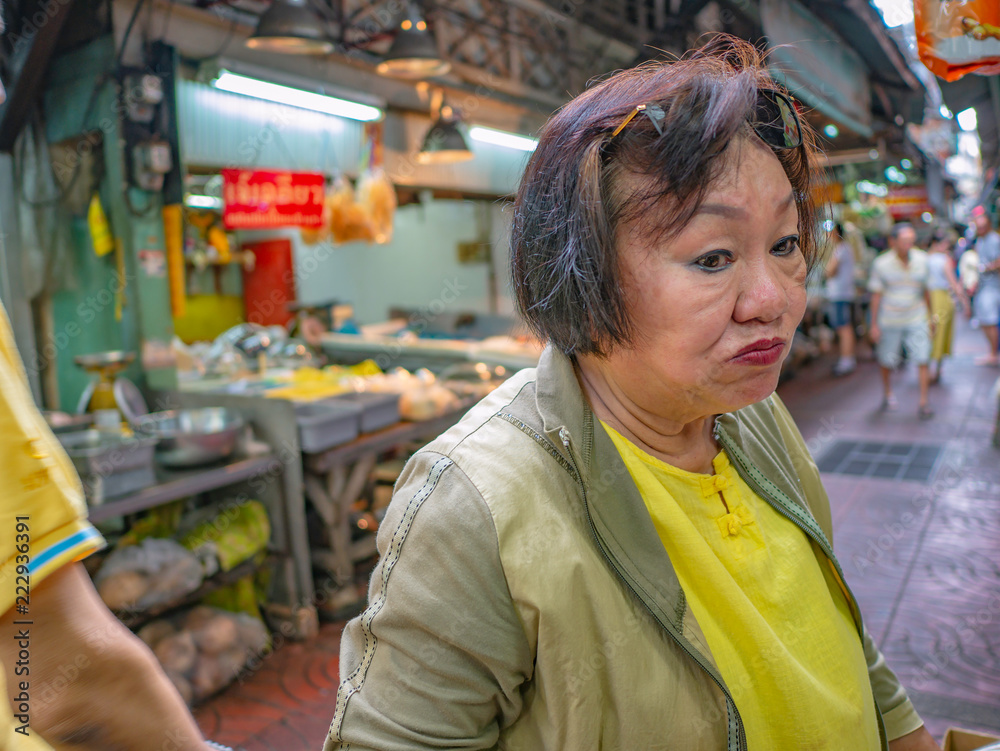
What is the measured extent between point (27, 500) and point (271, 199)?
546 centimetres

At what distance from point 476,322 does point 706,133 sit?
26.8 ft

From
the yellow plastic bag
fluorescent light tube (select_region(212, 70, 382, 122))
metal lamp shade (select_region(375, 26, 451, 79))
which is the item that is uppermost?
metal lamp shade (select_region(375, 26, 451, 79))

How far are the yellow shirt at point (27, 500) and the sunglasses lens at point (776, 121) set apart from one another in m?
0.97

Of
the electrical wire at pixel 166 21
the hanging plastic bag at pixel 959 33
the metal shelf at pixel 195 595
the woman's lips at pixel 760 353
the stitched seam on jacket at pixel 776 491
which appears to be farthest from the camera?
the electrical wire at pixel 166 21

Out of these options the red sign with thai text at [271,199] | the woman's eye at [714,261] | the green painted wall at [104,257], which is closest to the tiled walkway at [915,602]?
the green painted wall at [104,257]

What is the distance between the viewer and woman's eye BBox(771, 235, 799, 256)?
3.41 ft

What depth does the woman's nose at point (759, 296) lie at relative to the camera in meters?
0.96

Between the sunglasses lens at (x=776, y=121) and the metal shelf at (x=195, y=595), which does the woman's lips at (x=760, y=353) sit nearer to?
the sunglasses lens at (x=776, y=121)

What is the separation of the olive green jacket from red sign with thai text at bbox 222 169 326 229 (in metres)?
5.22

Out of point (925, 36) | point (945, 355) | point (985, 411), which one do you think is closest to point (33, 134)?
point (925, 36)

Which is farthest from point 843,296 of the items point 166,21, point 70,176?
point 70,176

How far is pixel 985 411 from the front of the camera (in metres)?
7.38

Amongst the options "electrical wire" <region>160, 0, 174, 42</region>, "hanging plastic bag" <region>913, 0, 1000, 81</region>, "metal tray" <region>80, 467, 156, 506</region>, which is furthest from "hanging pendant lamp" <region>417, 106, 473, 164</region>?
"hanging plastic bag" <region>913, 0, 1000, 81</region>

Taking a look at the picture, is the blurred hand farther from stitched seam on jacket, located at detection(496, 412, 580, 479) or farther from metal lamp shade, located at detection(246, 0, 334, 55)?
metal lamp shade, located at detection(246, 0, 334, 55)
